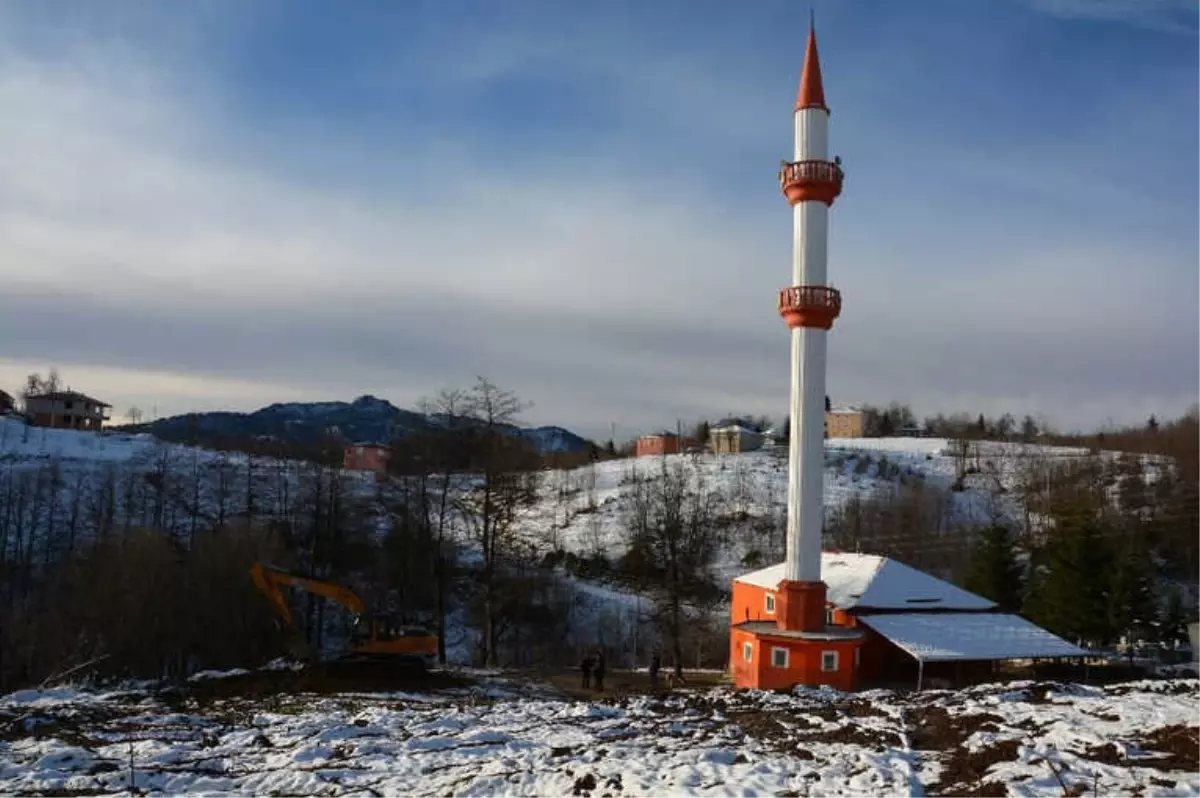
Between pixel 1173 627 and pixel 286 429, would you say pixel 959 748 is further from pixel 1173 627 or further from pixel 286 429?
pixel 286 429

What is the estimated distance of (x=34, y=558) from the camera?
48.7 meters

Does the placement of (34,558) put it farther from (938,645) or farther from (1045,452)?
(1045,452)

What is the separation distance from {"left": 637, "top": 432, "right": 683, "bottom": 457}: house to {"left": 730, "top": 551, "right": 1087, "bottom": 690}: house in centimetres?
6878

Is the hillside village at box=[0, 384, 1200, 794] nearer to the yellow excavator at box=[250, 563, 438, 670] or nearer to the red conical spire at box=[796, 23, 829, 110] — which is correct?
the yellow excavator at box=[250, 563, 438, 670]

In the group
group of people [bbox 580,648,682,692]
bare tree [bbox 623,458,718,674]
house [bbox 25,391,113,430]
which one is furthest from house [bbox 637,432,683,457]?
group of people [bbox 580,648,682,692]

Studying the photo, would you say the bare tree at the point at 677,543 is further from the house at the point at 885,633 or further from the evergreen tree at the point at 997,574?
the evergreen tree at the point at 997,574

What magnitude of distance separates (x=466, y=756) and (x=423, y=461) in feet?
72.3

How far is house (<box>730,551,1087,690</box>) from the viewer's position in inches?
934

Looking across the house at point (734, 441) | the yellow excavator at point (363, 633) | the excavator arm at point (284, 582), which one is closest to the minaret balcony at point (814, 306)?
the yellow excavator at point (363, 633)

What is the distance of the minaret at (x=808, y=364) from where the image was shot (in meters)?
24.0

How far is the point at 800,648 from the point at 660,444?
7909cm

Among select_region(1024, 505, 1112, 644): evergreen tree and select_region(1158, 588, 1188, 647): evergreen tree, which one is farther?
select_region(1158, 588, 1188, 647): evergreen tree

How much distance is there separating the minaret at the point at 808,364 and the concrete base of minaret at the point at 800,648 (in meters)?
0.03

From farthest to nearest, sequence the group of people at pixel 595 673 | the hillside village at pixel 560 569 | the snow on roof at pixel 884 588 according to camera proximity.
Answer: the snow on roof at pixel 884 588
the group of people at pixel 595 673
the hillside village at pixel 560 569
